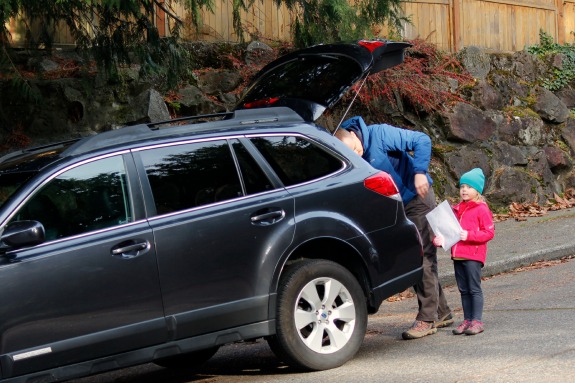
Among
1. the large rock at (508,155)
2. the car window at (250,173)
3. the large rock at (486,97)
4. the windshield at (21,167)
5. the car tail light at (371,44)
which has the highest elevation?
the car tail light at (371,44)

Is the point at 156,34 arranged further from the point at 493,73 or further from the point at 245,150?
the point at 493,73

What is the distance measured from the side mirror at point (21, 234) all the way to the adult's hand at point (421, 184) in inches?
127

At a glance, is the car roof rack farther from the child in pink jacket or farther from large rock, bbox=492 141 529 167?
large rock, bbox=492 141 529 167

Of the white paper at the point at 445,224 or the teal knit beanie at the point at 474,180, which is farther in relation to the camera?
the teal knit beanie at the point at 474,180

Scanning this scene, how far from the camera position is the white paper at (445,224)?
7.76 m

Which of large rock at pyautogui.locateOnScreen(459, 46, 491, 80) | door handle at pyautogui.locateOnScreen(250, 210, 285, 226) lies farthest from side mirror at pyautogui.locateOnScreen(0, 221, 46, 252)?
large rock at pyautogui.locateOnScreen(459, 46, 491, 80)

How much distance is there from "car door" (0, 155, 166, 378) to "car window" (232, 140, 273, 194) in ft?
2.75

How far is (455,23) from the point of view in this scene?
17672 millimetres

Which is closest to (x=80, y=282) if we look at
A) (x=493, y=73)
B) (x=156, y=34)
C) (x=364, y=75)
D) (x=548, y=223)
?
(x=364, y=75)

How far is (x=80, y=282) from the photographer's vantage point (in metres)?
5.98

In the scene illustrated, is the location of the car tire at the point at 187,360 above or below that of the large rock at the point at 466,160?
below

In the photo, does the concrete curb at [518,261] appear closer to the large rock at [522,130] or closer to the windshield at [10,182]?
the large rock at [522,130]

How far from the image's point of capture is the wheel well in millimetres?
7051

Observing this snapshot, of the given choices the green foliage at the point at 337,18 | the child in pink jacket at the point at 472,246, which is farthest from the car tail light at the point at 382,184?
the green foliage at the point at 337,18
